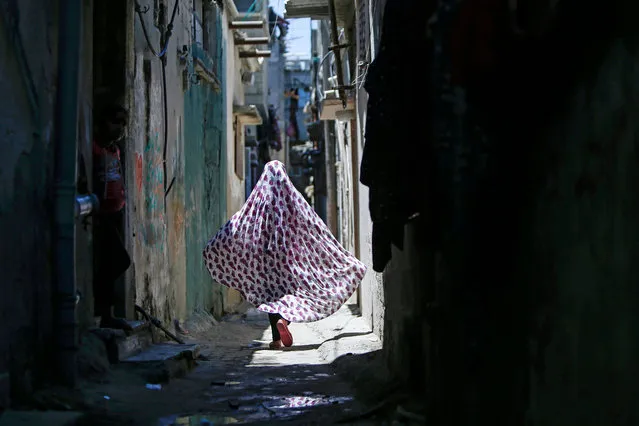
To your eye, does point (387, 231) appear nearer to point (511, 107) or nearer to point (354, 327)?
point (511, 107)

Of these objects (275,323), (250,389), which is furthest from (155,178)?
(250,389)

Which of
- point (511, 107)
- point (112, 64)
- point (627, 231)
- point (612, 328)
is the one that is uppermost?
point (112, 64)

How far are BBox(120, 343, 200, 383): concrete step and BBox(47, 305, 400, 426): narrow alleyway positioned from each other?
5 cm

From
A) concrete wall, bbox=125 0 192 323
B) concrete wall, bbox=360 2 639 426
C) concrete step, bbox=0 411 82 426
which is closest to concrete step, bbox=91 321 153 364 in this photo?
concrete wall, bbox=125 0 192 323

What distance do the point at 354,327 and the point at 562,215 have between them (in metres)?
7.29

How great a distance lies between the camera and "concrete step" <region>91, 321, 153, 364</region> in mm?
6094

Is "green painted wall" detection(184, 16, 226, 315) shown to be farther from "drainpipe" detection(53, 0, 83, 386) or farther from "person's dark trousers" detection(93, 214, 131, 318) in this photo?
"drainpipe" detection(53, 0, 83, 386)

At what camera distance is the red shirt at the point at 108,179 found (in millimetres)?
6426

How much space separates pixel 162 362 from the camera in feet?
20.6

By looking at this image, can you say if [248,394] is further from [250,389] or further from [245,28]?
[245,28]

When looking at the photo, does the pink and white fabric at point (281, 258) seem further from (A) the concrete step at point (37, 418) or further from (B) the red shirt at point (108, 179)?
(A) the concrete step at point (37, 418)

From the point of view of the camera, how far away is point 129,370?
6.08 meters

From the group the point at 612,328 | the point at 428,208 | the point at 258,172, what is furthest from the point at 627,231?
the point at 258,172

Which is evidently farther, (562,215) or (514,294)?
(514,294)
